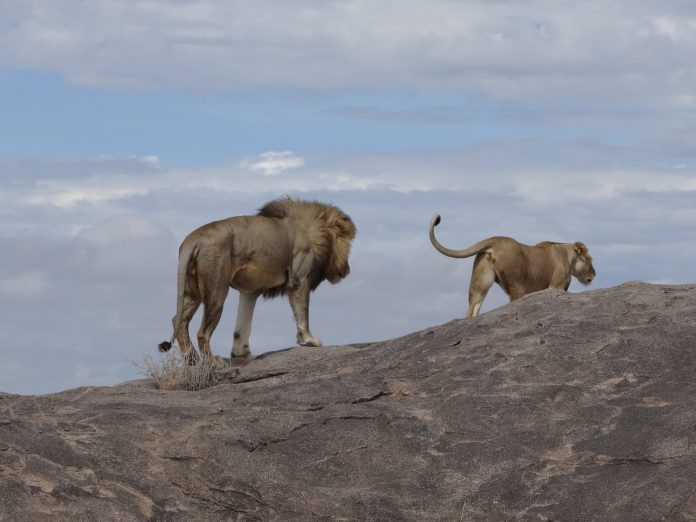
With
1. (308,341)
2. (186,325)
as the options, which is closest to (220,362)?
(186,325)

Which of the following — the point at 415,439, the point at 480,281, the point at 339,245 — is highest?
the point at 339,245

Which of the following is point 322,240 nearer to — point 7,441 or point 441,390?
point 441,390

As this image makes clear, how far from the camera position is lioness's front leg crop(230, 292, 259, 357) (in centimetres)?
1410

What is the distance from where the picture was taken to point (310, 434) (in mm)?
8516

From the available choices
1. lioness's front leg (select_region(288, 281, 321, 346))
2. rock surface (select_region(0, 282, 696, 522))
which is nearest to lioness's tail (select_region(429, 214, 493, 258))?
lioness's front leg (select_region(288, 281, 321, 346))

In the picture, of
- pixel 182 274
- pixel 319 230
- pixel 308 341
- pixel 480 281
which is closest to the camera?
pixel 182 274

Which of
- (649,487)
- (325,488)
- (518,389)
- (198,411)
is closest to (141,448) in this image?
(198,411)

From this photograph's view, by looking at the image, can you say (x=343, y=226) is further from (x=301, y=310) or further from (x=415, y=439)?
(x=415, y=439)

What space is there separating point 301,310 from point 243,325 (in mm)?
705

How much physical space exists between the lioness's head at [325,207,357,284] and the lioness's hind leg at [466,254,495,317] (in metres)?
1.58

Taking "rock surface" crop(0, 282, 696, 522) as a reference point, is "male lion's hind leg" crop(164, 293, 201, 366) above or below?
above

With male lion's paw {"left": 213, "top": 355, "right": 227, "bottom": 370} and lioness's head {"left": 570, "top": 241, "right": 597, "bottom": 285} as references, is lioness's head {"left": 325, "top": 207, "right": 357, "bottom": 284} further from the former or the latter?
lioness's head {"left": 570, "top": 241, "right": 597, "bottom": 285}

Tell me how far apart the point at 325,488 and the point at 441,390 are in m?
1.55

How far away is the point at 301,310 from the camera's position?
1412cm
